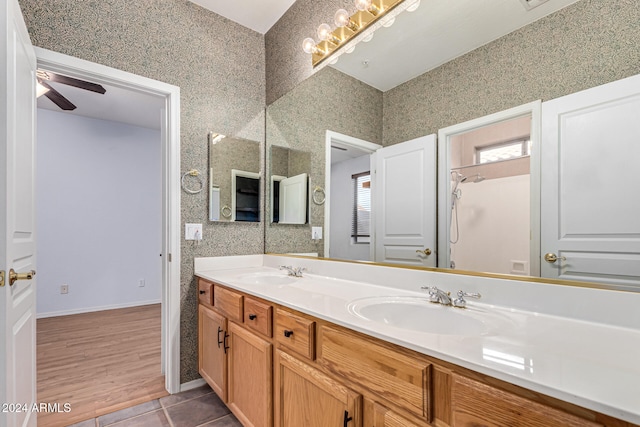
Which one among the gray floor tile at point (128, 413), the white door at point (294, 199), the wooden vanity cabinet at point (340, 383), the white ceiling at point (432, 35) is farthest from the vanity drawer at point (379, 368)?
the gray floor tile at point (128, 413)

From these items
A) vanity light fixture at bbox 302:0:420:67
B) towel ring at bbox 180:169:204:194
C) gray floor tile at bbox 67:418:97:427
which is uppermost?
vanity light fixture at bbox 302:0:420:67

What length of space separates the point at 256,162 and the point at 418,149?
1401 mm

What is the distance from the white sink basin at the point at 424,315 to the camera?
38.5 inches

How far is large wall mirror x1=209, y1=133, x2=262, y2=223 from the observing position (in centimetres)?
215

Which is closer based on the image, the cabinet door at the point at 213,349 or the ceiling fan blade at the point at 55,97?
the cabinet door at the point at 213,349

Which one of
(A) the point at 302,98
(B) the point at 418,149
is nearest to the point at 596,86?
(B) the point at 418,149

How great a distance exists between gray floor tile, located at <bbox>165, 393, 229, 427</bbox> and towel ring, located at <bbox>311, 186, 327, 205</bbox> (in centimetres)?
136

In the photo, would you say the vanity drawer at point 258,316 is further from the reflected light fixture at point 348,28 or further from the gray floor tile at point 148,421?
the reflected light fixture at point 348,28

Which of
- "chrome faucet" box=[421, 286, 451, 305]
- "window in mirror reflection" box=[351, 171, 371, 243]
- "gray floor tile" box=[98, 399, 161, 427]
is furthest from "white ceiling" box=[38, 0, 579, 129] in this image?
"gray floor tile" box=[98, 399, 161, 427]

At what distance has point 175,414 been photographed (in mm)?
1759

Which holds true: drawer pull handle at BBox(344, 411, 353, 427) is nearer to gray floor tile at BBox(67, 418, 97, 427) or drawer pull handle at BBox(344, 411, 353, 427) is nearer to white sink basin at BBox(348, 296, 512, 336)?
white sink basin at BBox(348, 296, 512, 336)

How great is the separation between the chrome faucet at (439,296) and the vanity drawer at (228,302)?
2.89 ft

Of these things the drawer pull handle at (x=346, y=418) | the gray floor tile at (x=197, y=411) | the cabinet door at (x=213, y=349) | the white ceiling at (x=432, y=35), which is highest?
the white ceiling at (x=432, y=35)

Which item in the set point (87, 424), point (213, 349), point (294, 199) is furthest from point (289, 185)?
point (87, 424)
